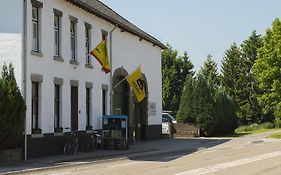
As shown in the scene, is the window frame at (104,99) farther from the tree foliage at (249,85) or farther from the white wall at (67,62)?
the tree foliage at (249,85)

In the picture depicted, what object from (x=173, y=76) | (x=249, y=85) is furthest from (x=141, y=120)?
(x=249, y=85)

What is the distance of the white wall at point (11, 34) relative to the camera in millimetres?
25050

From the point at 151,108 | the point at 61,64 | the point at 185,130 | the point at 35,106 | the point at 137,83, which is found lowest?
the point at 185,130

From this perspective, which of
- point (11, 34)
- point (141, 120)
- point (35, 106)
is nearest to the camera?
point (11, 34)

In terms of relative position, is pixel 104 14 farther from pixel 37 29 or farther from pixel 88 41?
pixel 37 29

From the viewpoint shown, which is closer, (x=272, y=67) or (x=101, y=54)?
(x=101, y=54)

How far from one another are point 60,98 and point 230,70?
6562cm

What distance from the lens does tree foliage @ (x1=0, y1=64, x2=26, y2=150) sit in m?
22.7

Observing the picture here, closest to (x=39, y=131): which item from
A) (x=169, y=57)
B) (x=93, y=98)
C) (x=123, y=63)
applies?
(x=93, y=98)

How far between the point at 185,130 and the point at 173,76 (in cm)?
3756

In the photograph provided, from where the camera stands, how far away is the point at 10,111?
23.0 metres

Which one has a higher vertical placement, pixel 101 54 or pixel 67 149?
pixel 101 54

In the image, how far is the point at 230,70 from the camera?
91688 mm

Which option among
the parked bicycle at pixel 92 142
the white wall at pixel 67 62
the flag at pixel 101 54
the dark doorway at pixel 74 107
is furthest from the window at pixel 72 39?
the parked bicycle at pixel 92 142
